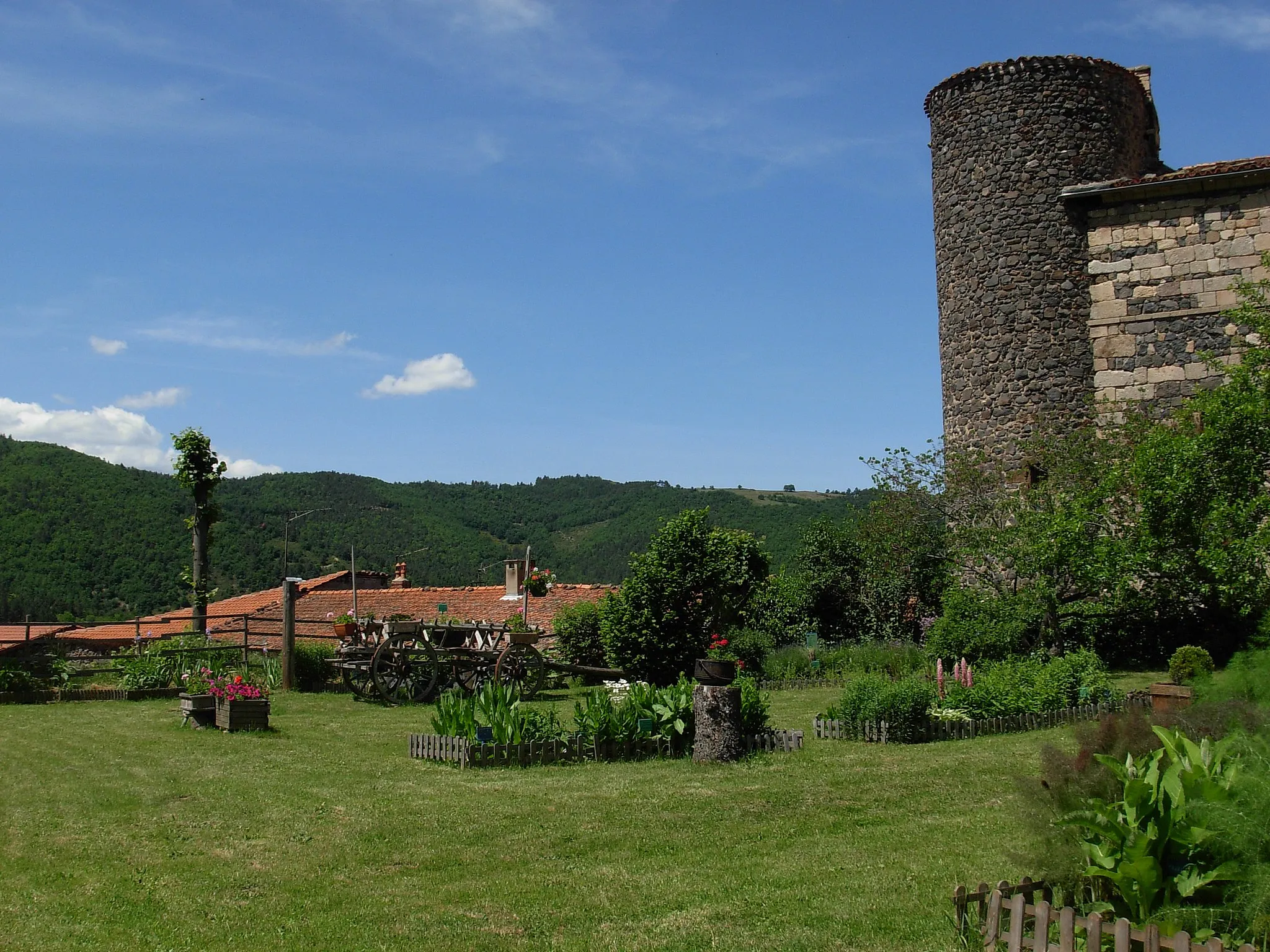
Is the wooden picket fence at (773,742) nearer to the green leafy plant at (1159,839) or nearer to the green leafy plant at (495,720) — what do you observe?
the green leafy plant at (495,720)

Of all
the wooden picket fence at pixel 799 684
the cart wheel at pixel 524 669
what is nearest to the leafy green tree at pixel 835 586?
the wooden picket fence at pixel 799 684

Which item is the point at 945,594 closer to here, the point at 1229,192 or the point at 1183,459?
the point at 1183,459

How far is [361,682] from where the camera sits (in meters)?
19.0

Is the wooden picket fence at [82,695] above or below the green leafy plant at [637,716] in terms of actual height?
below

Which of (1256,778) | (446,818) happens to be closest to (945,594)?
(446,818)

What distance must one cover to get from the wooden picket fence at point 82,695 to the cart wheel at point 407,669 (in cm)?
335

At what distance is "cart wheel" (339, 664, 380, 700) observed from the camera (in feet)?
59.8

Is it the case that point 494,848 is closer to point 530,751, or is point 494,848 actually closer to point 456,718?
point 530,751

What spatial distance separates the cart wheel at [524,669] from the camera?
19.0m

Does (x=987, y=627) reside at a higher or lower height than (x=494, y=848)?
higher

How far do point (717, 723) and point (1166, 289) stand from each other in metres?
12.9

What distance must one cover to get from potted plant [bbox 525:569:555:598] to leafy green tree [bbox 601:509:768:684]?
3.93m

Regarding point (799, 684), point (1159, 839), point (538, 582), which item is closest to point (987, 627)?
point (799, 684)

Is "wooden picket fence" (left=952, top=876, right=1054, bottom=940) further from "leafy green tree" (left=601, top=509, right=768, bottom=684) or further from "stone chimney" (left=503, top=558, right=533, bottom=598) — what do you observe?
"stone chimney" (left=503, top=558, right=533, bottom=598)
